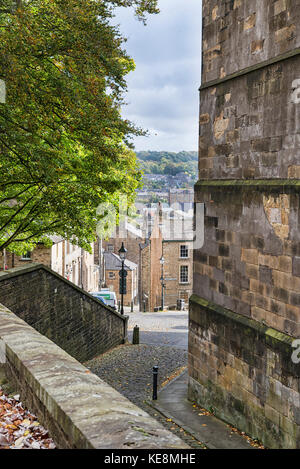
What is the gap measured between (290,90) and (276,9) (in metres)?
1.68

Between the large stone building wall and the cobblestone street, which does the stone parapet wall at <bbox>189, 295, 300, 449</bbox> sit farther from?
the cobblestone street

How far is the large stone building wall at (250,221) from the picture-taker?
28.5ft

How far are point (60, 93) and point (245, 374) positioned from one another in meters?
7.64

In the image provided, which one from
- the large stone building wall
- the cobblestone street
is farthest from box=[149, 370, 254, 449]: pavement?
the cobblestone street

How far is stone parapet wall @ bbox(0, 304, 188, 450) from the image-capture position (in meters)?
2.99

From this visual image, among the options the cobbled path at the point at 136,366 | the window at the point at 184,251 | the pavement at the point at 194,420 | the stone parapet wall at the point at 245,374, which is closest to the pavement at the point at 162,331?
the cobbled path at the point at 136,366

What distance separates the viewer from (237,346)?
34.2 ft

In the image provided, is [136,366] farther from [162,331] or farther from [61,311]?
[162,331]

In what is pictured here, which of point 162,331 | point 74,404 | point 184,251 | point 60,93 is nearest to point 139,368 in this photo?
point 60,93

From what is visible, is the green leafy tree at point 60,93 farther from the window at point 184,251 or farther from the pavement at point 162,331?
the window at point 184,251

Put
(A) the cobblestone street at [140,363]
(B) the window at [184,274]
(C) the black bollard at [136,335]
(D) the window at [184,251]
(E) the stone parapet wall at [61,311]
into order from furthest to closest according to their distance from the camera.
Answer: (D) the window at [184,251]
(B) the window at [184,274]
(C) the black bollard at [136,335]
(A) the cobblestone street at [140,363]
(E) the stone parapet wall at [61,311]

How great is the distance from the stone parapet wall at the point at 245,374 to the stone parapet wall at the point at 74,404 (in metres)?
5.14

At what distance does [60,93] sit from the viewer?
1102 cm

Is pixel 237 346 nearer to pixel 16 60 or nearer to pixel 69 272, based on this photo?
pixel 16 60
